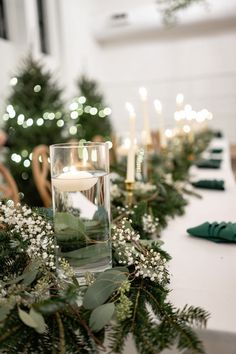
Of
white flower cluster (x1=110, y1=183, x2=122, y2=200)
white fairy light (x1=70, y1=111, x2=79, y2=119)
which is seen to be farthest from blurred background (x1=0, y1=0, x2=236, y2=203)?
white flower cluster (x1=110, y1=183, x2=122, y2=200)

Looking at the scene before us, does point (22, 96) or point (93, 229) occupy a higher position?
point (22, 96)

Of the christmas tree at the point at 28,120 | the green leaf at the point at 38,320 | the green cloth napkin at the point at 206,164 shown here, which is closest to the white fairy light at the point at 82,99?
the christmas tree at the point at 28,120

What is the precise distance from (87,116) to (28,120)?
1599 mm

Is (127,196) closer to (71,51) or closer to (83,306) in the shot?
(83,306)

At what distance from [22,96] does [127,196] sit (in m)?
2.77

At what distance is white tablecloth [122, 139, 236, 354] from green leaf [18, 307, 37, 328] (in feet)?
0.55

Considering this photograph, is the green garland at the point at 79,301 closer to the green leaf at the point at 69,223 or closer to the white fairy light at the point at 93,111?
the green leaf at the point at 69,223

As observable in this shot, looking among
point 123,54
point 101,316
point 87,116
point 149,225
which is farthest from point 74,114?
point 101,316

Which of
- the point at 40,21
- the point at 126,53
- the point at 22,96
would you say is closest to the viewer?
the point at 22,96

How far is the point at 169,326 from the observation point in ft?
1.70

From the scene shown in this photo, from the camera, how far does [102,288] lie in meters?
0.58

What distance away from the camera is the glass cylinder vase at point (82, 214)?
64 centimetres

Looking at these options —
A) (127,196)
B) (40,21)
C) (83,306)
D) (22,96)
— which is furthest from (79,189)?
(40,21)

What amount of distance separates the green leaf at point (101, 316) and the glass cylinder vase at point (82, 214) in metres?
0.11
